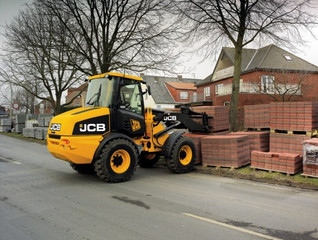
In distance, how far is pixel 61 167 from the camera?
33.7 feet

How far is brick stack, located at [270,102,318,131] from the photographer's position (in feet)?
29.2

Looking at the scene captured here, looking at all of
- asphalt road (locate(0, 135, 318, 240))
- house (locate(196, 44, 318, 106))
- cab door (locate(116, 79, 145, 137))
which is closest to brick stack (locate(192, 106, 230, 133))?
asphalt road (locate(0, 135, 318, 240))

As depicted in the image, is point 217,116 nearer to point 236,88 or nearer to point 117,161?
point 236,88

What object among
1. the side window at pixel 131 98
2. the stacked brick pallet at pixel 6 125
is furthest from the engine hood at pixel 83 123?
the stacked brick pallet at pixel 6 125

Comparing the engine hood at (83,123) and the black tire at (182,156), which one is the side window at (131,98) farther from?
the black tire at (182,156)

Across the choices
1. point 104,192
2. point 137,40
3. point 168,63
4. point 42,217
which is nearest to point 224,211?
point 104,192

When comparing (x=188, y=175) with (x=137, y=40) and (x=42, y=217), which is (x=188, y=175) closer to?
(x=42, y=217)

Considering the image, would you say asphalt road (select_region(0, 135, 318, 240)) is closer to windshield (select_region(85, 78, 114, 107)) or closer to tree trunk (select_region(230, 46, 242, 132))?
windshield (select_region(85, 78, 114, 107))

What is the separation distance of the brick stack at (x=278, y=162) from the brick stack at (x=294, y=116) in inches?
46.7

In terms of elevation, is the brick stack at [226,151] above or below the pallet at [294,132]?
below

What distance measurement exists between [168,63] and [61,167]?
9.35 metres

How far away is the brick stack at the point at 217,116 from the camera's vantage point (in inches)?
430

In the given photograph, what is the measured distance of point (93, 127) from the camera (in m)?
7.50

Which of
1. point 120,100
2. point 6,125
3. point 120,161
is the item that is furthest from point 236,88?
point 6,125
